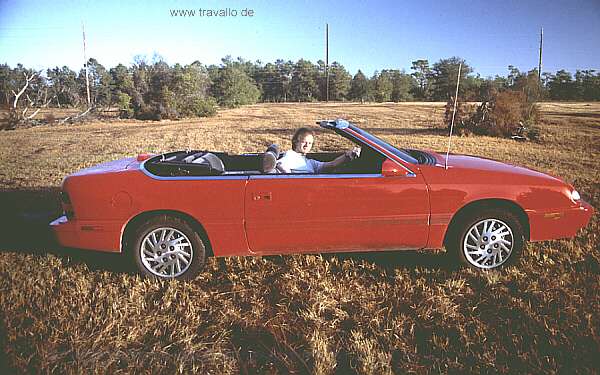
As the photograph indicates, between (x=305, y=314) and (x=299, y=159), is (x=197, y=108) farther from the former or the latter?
(x=305, y=314)

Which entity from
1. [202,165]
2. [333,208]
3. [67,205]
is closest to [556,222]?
[333,208]

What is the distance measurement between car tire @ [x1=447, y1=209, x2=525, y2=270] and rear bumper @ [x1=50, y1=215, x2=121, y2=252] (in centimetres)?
289

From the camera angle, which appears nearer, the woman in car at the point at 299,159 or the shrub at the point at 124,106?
the woman in car at the point at 299,159

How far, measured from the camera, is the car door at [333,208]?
2961 millimetres

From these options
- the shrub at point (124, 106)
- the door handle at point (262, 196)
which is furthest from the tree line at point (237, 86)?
the door handle at point (262, 196)

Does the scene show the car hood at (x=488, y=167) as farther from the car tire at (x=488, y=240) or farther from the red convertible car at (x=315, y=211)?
the car tire at (x=488, y=240)

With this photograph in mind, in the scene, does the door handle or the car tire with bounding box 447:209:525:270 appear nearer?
the door handle

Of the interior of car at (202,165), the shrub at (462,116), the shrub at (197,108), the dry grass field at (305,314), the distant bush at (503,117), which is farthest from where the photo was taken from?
the shrub at (197,108)

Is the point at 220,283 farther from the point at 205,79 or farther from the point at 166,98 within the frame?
the point at 205,79

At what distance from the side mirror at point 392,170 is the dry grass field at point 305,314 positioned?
897 millimetres

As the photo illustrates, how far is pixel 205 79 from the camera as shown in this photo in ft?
106

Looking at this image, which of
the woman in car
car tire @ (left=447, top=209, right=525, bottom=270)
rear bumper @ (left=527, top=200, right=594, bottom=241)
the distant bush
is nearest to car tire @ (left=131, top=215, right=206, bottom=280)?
the woman in car

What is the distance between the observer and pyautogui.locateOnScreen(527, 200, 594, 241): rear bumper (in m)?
3.12

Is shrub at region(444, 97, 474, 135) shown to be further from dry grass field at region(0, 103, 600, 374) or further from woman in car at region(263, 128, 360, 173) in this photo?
woman in car at region(263, 128, 360, 173)
